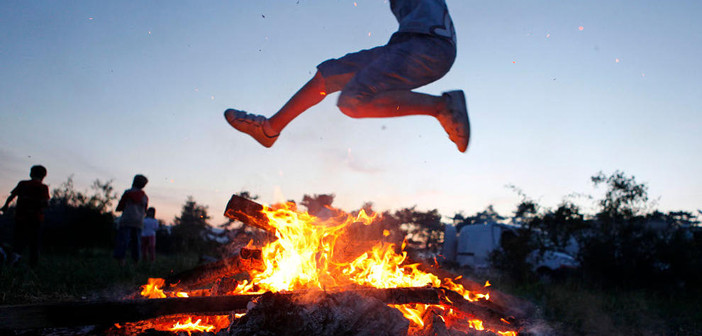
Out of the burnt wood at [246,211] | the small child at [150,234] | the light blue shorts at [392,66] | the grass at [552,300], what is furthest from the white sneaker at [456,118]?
the small child at [150,234]

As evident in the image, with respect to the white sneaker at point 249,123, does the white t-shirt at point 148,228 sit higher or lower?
lower

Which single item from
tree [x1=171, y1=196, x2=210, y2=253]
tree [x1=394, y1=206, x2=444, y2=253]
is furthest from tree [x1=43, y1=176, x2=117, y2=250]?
tree [x1=394, y1=206, x2=444, y2=253]

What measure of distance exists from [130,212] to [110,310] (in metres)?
6.16

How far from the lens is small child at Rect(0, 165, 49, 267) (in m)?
6.72

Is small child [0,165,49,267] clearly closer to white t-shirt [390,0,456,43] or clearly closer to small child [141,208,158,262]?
small child [141,208,158,262]

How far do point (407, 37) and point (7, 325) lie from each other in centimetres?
270

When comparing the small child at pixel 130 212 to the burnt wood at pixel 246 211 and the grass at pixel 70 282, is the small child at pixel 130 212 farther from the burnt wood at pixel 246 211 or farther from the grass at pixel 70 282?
the burnt wood at pixel 246 211

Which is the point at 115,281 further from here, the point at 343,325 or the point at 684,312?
the point at 684,312

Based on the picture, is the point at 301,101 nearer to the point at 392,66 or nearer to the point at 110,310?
the point at 392,66

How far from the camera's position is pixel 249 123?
302cm

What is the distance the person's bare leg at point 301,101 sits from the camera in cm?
296

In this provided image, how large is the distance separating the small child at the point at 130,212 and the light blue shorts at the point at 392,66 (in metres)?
6.25

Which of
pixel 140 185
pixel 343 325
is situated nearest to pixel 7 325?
pixel 343 325

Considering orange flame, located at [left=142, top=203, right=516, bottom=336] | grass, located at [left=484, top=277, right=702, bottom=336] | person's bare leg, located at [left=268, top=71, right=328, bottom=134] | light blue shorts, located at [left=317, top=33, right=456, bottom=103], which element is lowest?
grass, located at [left=484, top=277, right=702, bottom=336]
